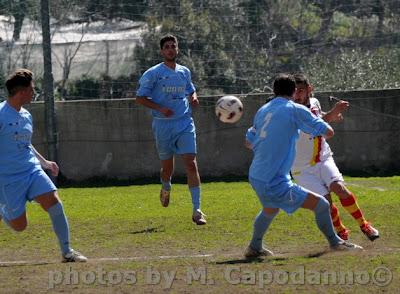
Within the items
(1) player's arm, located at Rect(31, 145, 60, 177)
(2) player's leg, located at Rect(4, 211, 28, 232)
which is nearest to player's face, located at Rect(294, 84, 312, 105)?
(1) player's arm, located at Rect(31, 145, 60, 177)

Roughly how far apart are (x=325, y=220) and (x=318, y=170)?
45.8 inches

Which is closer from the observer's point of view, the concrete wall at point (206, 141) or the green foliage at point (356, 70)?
the concrete wall at point (206, 141)

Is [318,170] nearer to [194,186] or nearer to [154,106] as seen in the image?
[194,186]

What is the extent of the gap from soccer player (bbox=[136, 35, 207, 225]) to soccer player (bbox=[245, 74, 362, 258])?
2.99 metres

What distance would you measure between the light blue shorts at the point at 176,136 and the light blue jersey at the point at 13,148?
324 centimetres

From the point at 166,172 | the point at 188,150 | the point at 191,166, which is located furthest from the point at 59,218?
the point at 166,172

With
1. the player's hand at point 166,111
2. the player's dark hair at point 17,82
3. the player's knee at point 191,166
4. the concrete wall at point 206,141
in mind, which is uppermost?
the player's dark hair at point 17,82

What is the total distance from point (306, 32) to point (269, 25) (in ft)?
2.76

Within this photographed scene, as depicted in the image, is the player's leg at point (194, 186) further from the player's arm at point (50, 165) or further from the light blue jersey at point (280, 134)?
the light blue jersey at point (280, 134)

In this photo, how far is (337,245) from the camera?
9.02 m

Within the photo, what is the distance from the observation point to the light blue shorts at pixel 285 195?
8.67 m

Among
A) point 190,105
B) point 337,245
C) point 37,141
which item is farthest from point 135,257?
point 37,141

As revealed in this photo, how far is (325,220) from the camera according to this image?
8883mm

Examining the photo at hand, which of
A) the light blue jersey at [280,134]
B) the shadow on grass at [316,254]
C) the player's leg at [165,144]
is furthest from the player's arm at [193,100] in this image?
the shadow on grass at [316,254]
